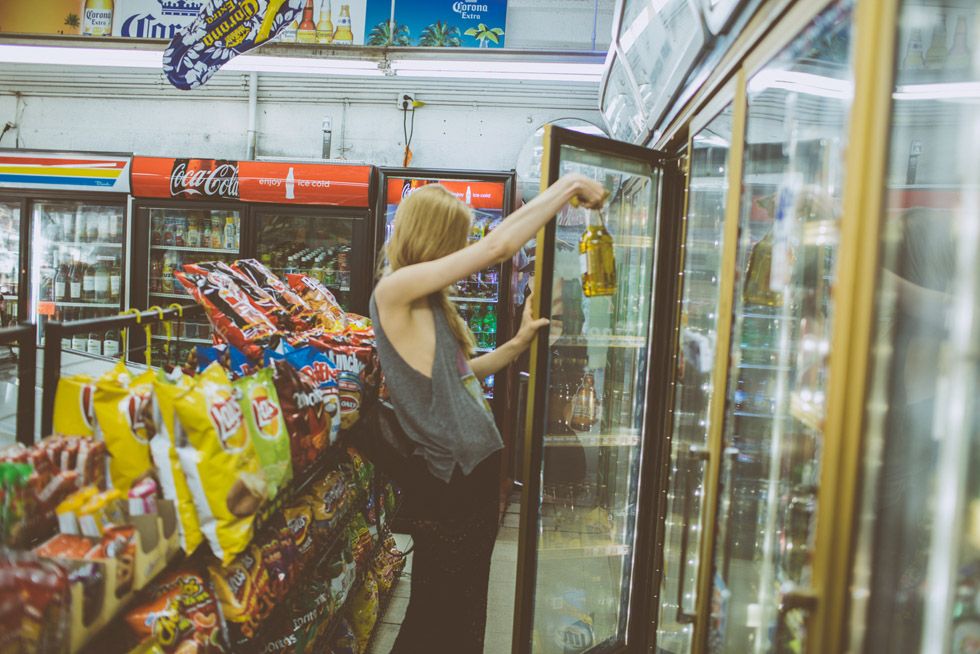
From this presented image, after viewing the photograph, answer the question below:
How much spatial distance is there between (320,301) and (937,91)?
261 centimetres

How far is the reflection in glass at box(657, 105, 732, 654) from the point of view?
2.45m

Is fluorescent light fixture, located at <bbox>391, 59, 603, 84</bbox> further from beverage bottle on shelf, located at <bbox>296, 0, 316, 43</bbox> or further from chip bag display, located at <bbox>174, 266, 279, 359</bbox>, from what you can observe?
chip bag display, located at <bbox>174, 266, 279, 359</bbox>

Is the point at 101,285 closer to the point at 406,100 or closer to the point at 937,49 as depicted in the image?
the point at 406,100

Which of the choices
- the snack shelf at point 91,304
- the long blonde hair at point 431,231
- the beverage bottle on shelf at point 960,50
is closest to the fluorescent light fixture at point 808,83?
the beverage bottle on shelf at point 960,50

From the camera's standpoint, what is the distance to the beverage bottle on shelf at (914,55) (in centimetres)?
253

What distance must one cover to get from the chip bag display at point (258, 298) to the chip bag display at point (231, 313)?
6cm

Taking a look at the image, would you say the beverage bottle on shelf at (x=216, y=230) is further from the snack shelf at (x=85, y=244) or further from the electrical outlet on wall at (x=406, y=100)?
the electrical outlet on wall at (x=406, y=100)

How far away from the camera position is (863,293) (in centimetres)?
108

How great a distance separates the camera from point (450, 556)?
203 cm

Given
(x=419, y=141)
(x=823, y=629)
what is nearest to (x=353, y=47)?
(x=419, y=141)

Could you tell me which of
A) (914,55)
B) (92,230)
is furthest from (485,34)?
(914,55)

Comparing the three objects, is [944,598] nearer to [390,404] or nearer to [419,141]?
[390,404]

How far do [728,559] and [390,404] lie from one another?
1.06 m

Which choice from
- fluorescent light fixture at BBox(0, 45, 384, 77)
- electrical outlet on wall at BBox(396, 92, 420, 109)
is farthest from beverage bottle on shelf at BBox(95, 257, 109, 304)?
electrical outlet on wall at BBox(396, 92, 420, 109)
